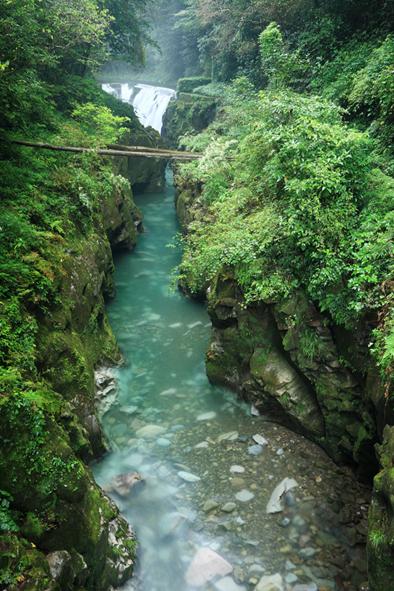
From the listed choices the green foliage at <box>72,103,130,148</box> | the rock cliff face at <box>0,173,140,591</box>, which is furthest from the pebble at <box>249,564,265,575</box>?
the green foliage at <box>72,103,130,148</box>

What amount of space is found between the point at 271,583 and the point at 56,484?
2.63m

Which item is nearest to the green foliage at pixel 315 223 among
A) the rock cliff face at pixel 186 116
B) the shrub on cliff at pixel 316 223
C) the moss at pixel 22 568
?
the shrub on cliff at pixel 316 223

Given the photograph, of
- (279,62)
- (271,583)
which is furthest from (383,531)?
(279,62)

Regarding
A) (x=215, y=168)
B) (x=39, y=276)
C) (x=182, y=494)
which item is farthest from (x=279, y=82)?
(x=182, y=494)

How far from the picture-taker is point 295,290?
648cm

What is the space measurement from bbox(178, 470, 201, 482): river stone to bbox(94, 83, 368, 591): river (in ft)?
0.05

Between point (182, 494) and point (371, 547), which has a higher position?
point (371, 547)

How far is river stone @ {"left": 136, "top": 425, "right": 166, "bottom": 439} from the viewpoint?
6902 mm

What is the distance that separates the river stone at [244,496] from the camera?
224 inches

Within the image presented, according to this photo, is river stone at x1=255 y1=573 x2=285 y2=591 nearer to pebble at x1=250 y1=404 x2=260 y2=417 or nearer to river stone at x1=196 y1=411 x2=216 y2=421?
pebble at x1=250 y1=404 x2=260 y2=417

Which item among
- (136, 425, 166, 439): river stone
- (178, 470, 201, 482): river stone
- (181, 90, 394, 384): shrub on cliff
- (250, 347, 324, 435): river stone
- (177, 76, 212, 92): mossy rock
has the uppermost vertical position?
(177, 76, 212, 92): mossy rock

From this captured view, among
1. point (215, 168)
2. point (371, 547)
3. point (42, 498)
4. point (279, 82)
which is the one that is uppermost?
point (279, 82)

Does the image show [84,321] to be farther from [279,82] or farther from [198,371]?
[279,82]

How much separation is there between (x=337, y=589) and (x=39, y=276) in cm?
531
